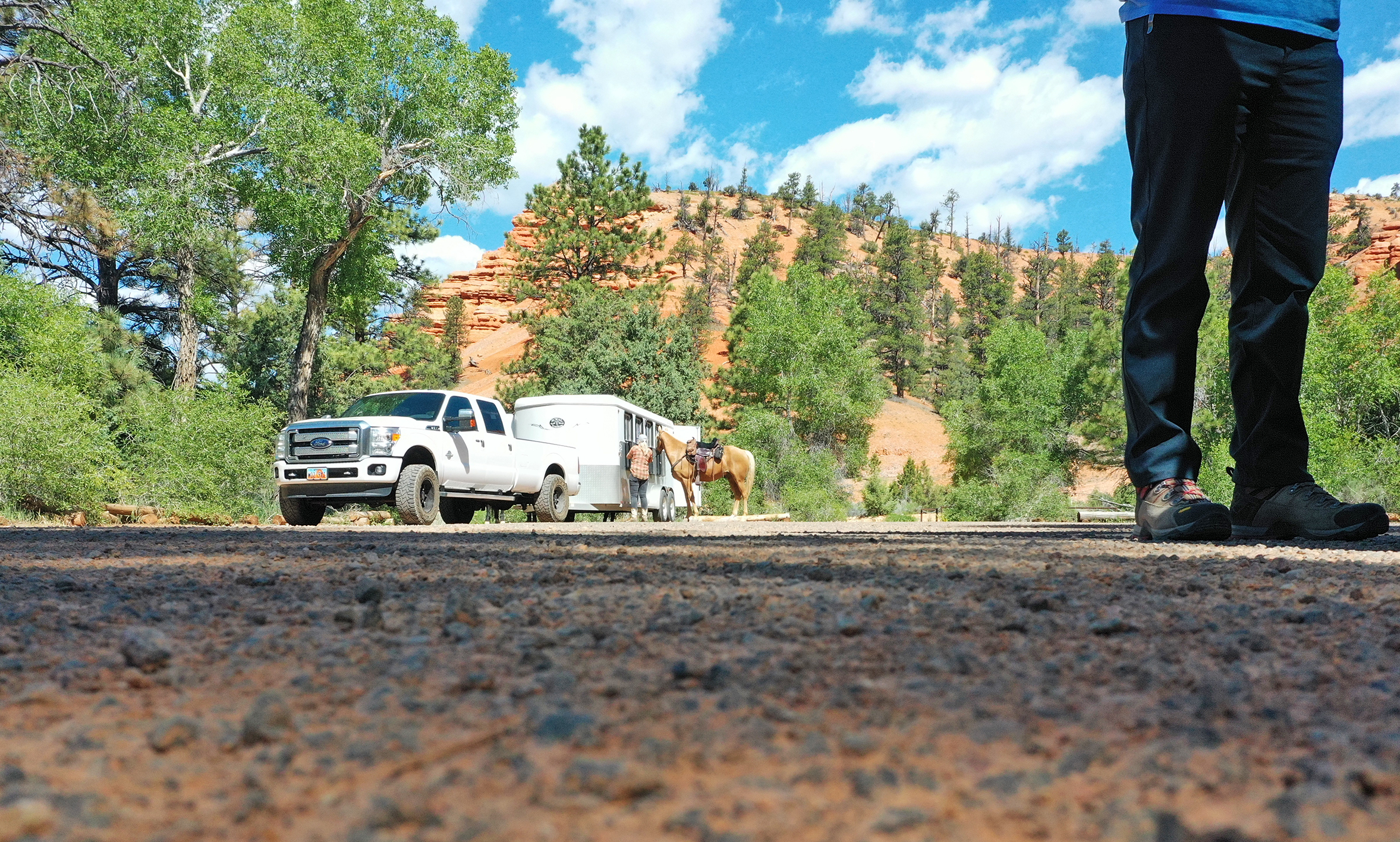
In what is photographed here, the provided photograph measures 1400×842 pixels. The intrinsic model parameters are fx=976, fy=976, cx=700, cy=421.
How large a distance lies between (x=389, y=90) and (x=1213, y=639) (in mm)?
24673

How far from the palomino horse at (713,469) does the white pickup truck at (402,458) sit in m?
6.84

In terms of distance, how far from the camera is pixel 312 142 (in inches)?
814

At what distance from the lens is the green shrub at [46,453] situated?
10.3 m

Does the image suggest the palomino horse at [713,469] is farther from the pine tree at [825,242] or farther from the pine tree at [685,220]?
the pine tree at [685,220]

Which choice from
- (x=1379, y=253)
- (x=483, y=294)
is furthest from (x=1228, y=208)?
(x=483, y=294)

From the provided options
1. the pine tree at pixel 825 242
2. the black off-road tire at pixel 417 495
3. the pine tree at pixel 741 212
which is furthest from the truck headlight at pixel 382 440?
the pine tree at pixel 741 212

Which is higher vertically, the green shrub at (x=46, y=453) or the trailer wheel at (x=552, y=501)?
the green shrub at (x=46, y=453)

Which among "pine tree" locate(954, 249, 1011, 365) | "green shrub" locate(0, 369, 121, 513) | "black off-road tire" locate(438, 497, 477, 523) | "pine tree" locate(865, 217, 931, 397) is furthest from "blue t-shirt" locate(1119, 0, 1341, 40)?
"pine tree" locate(954, 249, 1011, 365)

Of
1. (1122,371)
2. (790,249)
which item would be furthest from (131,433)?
(790,249)

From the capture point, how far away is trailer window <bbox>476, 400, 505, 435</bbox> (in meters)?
13.2

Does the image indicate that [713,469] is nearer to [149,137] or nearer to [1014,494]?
[149,137]

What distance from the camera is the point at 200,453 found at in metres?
14.1

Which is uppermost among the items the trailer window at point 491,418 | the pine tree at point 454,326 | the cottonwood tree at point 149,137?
the pine tree at point 454,326

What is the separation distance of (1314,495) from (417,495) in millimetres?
9210
